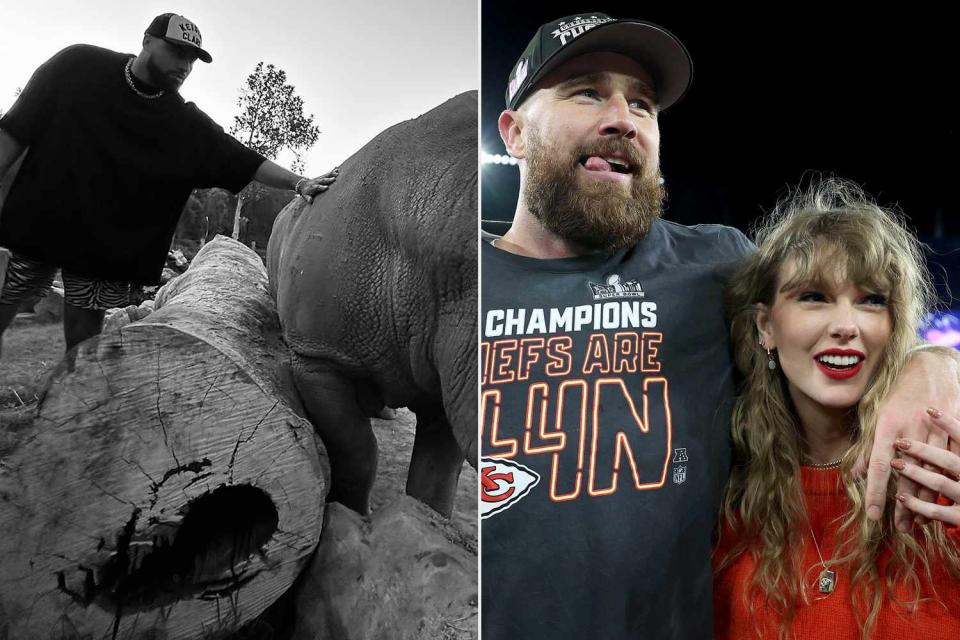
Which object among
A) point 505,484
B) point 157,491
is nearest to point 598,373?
point 505,484

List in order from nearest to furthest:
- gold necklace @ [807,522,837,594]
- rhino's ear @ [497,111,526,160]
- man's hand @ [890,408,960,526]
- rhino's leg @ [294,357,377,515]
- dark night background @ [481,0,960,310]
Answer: man's hand @ [890,408,960,526] → gold necklace @ [807,522,837,594] → rhino's ear @ [497,111,526,160] → rhino's leg @ [294,357,377,515] → dark night background @ [481,0,960,310]

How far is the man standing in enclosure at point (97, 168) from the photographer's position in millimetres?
922

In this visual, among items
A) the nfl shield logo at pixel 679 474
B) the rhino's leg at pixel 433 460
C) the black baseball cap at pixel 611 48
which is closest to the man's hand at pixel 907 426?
the nfl shield logo at pixel 679 474

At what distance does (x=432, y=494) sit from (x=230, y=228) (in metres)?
0.68

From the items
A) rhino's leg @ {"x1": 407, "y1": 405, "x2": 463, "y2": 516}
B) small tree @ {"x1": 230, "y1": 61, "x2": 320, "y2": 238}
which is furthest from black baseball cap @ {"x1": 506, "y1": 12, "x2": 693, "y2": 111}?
rhino's leg @ {"x1": 407, "y1": 405, "x2": 463, "y2": 516}

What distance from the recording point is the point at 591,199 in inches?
39.2

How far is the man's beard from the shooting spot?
991 millimetres

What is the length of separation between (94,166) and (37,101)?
0.38 ft

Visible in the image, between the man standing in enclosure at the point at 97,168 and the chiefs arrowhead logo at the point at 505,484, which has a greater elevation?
the man standing in enclosure at the point at 97,168

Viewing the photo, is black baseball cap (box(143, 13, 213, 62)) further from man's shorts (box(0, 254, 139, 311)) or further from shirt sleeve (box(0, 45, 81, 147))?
man's shorts (box(0, 254, 139, 311))

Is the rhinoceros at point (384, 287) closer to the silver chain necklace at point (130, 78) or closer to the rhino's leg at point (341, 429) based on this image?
the rhino's leg at point (341, 429)

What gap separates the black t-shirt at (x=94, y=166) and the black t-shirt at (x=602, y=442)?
20.1 inches

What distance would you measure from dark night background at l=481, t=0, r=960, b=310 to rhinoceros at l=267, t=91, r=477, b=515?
1.66 feet

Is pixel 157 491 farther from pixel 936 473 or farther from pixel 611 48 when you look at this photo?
pixel 936 473
